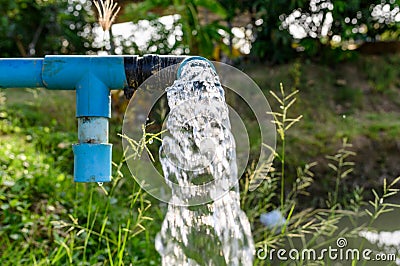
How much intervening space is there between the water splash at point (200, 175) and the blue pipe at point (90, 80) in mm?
84

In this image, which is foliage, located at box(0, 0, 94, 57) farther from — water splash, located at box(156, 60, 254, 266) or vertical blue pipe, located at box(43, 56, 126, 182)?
vertical blue pipe, located at box(43, 56, 126, 182)

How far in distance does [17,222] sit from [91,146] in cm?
142

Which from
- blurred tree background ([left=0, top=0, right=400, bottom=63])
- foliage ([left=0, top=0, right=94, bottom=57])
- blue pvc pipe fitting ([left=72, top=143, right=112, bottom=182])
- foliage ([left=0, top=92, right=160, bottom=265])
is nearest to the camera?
blue pvc pipe fitting ([left=72, top=143, right=112, bottom=182])

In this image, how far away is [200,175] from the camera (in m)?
1.47

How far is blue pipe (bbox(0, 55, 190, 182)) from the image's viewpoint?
1.17 meters

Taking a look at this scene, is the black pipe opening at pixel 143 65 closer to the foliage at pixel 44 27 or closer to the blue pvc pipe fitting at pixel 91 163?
the blue pvc pipe fitting at pixel 91 163

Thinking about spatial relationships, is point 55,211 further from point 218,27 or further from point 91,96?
point 218,27

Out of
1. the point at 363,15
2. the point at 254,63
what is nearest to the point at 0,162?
the point at 254,63

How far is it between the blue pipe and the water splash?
84 mm

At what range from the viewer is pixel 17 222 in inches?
95.2

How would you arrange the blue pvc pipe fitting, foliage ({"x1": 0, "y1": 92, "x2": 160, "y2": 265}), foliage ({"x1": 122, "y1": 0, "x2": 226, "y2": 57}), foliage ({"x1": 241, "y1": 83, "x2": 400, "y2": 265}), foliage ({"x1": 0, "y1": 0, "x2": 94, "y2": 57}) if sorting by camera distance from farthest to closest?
foliage ({"x1": 0, "y1": 0, "x2": 94, "y2": 57}) < foliage ({"x1": 122, "y1": 0, "x2": 226, "y2": 57}) < foliage ({"x1": 0, "y1": 92, "x2": 160, "y2": 265}) < foliage ({"x1": 241, "y1": 83, "x2": 400, "y2": 265}) < the blue pvc pipe fitting

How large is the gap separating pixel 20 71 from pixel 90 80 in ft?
0.50

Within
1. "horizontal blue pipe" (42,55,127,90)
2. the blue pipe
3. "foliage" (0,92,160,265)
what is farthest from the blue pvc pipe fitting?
"foliage" (0,92,160,265)

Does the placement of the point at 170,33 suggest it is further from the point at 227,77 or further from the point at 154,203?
the point at 154,203
